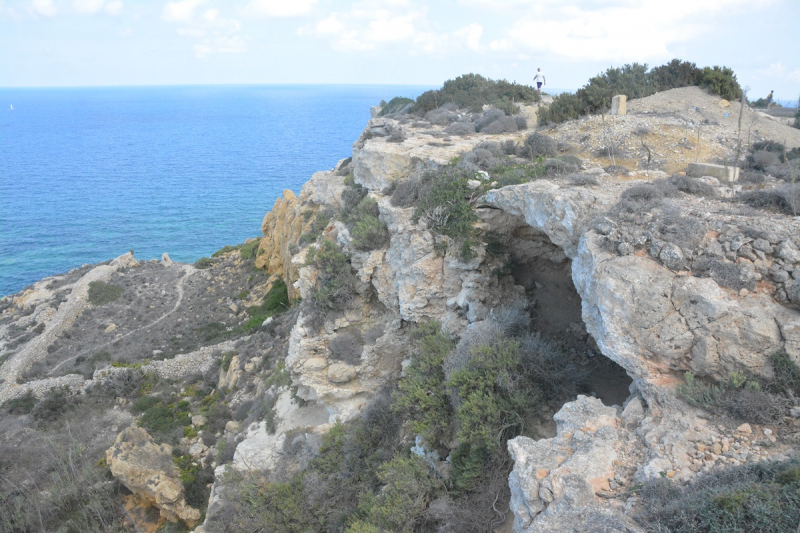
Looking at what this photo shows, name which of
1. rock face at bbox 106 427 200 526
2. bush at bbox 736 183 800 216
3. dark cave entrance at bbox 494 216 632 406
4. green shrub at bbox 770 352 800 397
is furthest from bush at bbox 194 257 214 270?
green shrub at bbox 770 352 800 397

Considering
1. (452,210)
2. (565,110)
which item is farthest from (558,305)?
(565,110)

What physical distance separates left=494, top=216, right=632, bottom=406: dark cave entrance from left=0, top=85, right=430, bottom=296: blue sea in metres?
42.5

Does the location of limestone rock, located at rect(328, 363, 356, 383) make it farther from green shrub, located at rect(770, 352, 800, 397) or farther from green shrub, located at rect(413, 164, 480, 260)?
green shrub, located at rect(770, 352, 800, 397)

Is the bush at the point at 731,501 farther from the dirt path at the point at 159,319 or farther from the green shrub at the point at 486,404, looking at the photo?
the dirt path at the point at 159,319

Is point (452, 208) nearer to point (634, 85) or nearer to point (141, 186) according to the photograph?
point (634, 85)

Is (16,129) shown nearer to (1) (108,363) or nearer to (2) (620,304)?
(1) (108,363)

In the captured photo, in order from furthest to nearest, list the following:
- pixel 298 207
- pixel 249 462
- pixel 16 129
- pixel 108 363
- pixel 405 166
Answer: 1. pixel 16 129
2. pixel 298 207
3. pixel 108 363
4. pixel 405 166
5. pixel 249 462

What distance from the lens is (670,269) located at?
7.89 meters

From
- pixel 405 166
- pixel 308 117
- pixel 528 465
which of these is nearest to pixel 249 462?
pixel 528 465

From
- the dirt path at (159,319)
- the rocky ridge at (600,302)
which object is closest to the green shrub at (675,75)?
the rocky ridge at (600,302)

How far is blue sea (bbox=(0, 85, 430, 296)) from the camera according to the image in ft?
167

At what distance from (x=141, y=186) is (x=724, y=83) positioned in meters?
76.9

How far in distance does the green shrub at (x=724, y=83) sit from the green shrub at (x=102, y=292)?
38.3 meters

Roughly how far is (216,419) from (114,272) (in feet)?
75.3
